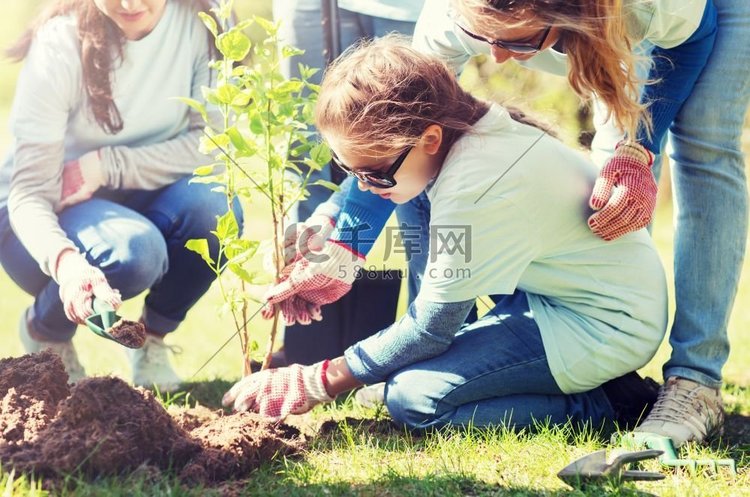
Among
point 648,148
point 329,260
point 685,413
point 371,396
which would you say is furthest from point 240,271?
point 685,413

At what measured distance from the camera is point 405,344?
2.62 meters

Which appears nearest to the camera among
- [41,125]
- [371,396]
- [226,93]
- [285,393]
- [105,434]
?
[105,434]

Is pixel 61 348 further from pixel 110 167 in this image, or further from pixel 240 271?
pixel 240 271

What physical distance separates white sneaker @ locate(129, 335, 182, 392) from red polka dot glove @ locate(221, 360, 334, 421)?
656 millimetres

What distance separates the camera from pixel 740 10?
2.57 m

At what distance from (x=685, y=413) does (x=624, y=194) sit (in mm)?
664

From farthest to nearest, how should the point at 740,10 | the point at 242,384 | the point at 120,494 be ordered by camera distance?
the point at 242,384 < the point at 740,10 < the point at 120,494

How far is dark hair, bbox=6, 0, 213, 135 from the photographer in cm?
317

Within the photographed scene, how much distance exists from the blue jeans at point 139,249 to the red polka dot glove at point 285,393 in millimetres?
712

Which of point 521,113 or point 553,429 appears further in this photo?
point 521,113

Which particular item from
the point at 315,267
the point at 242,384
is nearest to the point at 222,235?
the point at 315,267

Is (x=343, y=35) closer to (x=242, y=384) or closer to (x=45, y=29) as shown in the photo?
(x=45, y=29)

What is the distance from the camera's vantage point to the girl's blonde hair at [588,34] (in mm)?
2277

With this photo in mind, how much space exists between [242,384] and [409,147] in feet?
2.88
